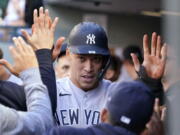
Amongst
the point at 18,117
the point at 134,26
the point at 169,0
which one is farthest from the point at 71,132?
the point at 134,26

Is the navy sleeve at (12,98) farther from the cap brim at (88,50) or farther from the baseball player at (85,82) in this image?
the cap brim at (88,50)

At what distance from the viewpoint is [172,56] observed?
2.37 meters

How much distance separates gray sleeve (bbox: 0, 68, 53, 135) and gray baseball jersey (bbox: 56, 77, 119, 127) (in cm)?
99

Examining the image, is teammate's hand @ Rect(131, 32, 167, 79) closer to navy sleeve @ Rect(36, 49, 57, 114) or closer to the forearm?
the forearm

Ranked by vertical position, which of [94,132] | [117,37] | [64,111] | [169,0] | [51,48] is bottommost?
[117,37]

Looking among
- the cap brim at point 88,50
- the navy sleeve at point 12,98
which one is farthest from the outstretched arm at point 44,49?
the cap brim at point 88,50

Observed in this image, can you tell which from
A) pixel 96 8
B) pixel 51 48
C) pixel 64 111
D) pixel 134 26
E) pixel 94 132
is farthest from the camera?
pixel 134 26

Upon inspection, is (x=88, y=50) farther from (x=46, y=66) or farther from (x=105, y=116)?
(x=105, y=116)

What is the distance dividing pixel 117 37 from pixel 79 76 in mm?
7505

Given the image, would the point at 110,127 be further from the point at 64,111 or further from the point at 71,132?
the point at 64,111

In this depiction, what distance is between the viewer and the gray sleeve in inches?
92.4

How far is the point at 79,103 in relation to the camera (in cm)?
364

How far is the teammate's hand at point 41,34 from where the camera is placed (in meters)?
2.97

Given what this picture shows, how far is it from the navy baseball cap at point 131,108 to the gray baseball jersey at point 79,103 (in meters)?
1.03
